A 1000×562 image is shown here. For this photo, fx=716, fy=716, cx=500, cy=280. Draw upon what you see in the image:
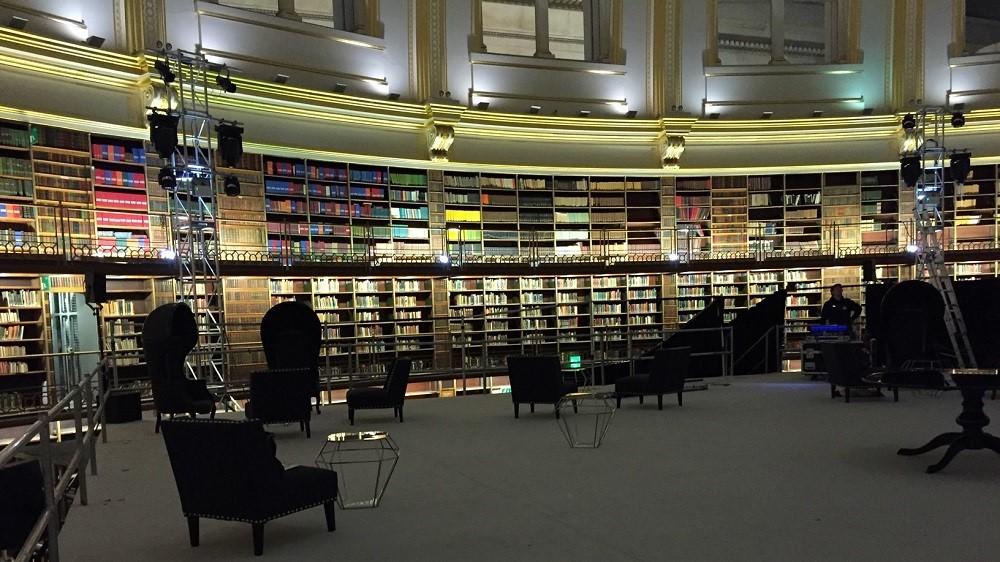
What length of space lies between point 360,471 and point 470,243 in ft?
26.9

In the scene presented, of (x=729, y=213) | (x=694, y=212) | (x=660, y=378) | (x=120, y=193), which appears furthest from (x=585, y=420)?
(x=729, y=213)

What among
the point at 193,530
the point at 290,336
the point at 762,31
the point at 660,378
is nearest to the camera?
the point at 193,530

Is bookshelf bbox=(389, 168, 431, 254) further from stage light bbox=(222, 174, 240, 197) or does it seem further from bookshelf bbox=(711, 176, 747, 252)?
bookshelf bbox=(711, 176, 747, 252)

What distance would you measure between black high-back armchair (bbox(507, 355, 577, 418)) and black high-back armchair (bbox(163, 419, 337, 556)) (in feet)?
12.0

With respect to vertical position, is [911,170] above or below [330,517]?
above

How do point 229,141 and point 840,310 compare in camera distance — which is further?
point 840,310

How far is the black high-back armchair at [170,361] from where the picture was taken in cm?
655

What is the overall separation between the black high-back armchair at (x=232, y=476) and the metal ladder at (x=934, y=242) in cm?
753

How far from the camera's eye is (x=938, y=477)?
14.1 ft

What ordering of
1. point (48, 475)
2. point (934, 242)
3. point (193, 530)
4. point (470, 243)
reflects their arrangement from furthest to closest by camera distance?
point (470, 243) < point (934, 242) < point (193, 530) < point (48, 475)

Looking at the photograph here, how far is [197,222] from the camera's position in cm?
949

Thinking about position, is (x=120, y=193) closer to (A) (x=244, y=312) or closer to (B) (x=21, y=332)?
(B) (x=21, y=332)

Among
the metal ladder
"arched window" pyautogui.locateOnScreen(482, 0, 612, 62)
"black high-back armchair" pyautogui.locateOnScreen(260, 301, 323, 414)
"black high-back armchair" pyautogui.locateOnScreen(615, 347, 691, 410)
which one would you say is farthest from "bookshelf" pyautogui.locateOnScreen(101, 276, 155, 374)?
the metal ladder

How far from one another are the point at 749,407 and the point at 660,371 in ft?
3.31
